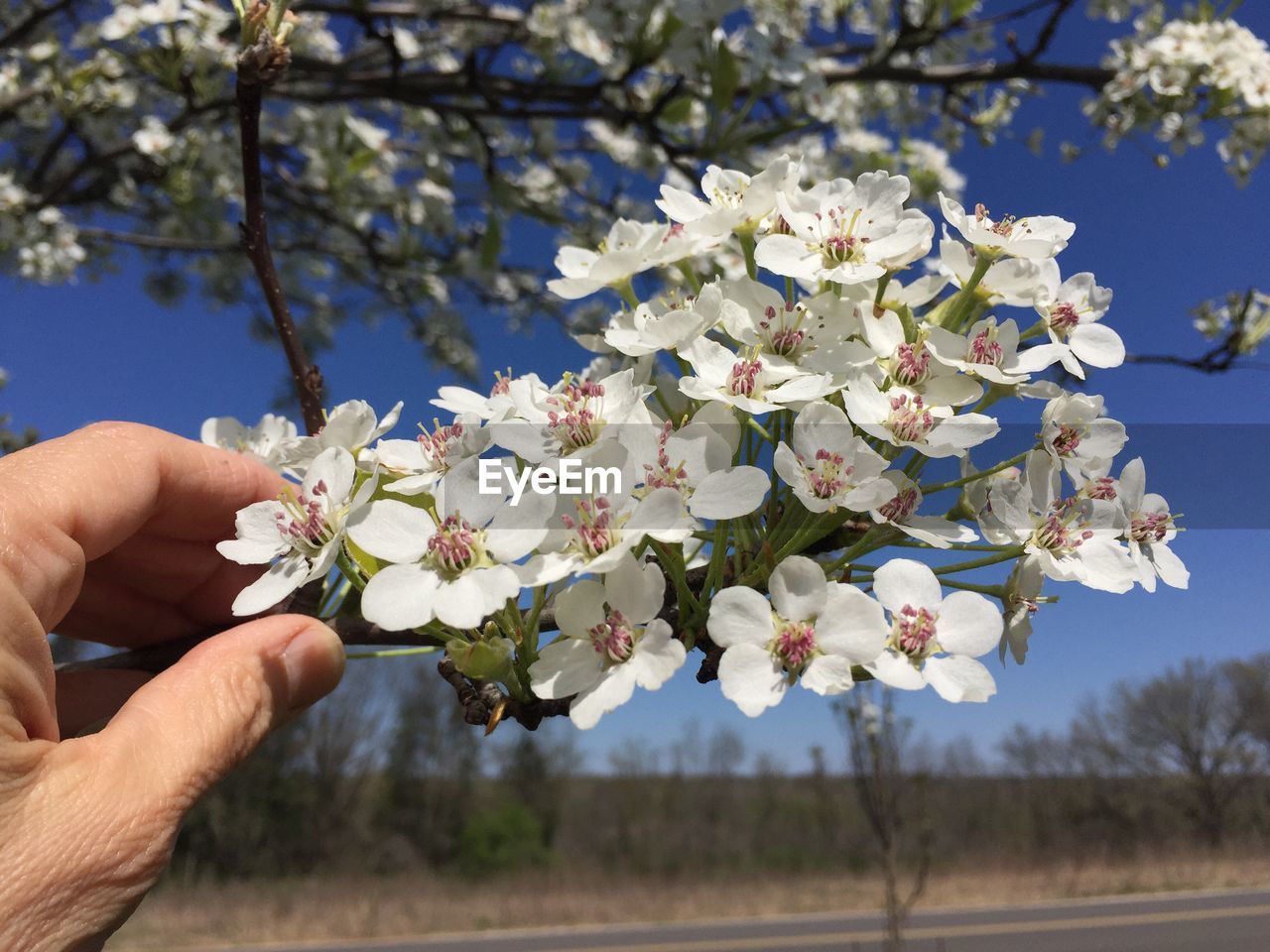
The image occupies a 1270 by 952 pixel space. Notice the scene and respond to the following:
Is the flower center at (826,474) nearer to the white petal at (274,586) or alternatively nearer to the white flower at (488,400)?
the white flower at (488,400)

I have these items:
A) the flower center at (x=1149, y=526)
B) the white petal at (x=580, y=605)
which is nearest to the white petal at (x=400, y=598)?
the white petal at (x=580, y=605)

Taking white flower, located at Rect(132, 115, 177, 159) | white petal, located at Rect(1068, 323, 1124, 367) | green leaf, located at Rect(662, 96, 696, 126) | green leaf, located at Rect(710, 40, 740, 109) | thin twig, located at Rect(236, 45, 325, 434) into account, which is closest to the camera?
white petal, located at Rect(1068, 323, 1124, 367)

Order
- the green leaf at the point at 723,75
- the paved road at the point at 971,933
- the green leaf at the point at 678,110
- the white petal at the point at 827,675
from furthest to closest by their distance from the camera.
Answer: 1. the paved road at the point at 971,933
2. the green leaf at the point at 678,110
3. the green leaf at the point at 723,75
4. the white petal at the point at 827,675

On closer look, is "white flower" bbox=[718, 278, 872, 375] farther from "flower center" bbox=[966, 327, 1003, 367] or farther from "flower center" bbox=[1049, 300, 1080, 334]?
"flower center" bbox=[1049, 300, 1080, 334]

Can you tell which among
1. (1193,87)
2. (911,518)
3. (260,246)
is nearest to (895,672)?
(911,518)

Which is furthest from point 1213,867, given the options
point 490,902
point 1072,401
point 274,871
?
point 274,871

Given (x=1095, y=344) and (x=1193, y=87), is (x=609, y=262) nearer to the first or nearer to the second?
(x=1095, y=344)

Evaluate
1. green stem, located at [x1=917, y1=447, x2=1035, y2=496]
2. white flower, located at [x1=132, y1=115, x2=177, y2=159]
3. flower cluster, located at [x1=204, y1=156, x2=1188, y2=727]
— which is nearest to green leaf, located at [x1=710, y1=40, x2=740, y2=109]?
flower cluster, located at [x1=204, y1=156, x2=1188, y2=727]
